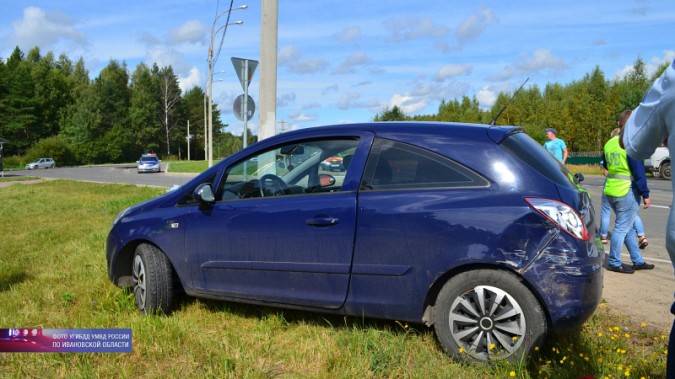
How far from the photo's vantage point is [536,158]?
11.4 ft

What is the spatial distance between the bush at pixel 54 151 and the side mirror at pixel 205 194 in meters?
67.7

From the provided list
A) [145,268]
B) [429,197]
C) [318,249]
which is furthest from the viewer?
[145,268]

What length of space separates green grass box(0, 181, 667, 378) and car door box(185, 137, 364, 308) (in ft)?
0.95

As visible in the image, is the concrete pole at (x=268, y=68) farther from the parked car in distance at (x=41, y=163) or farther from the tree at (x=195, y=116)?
the tree at (x=195, y=116)

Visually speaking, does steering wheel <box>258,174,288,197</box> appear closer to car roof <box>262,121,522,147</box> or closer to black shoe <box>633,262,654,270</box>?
car roof <box>262,121,522,147</box>

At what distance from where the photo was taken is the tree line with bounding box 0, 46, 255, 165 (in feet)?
228

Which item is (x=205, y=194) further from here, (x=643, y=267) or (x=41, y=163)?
(x=41, y=163)

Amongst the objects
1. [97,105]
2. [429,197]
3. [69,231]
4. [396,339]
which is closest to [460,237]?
[429,197]

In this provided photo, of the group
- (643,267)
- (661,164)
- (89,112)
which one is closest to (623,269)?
(643,267)

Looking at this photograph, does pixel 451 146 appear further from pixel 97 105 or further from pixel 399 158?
pixel 97 105

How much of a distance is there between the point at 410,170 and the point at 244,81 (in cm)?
662

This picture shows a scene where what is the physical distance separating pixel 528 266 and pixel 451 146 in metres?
0.90

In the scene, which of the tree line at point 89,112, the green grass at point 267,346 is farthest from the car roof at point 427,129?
the tree line at point 89,112

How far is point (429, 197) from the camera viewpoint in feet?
11.2
